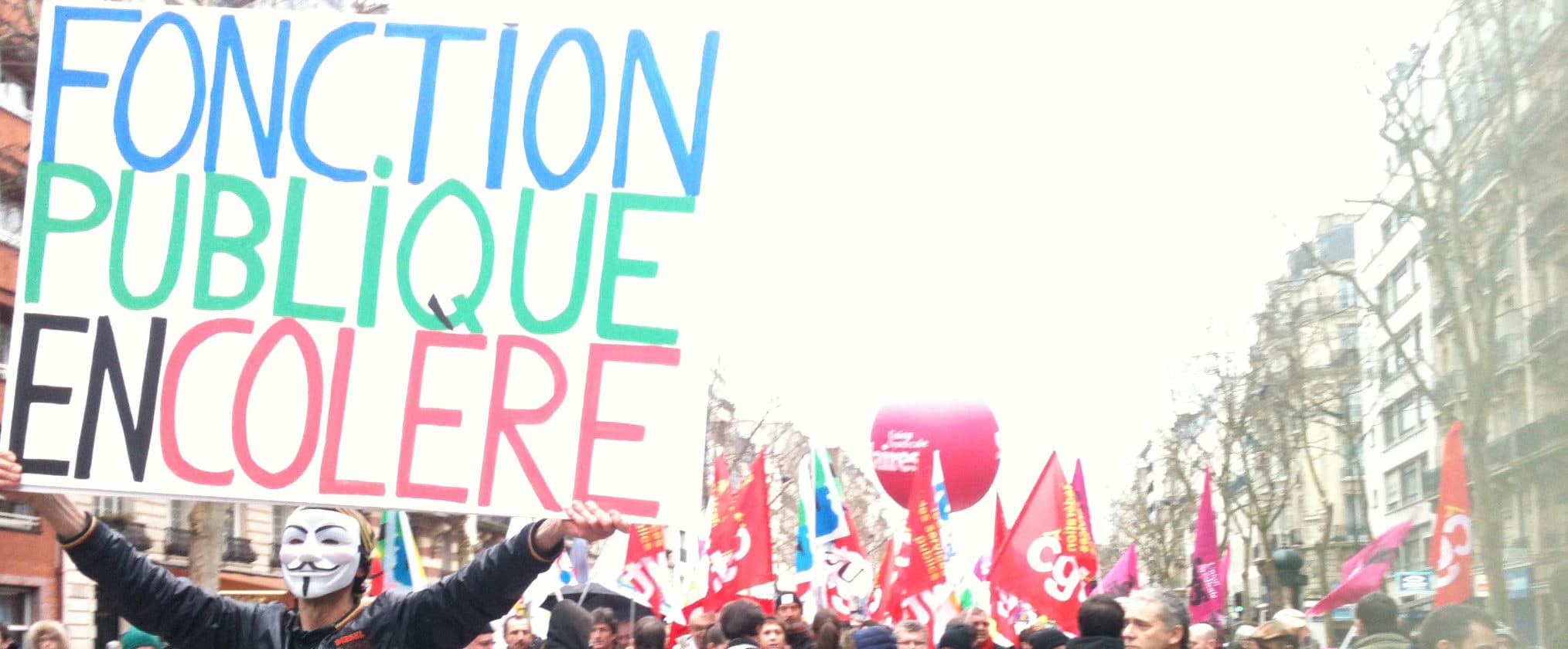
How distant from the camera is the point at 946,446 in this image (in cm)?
2253

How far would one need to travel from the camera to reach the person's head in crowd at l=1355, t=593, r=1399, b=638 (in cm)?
819

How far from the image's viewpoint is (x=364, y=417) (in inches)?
187

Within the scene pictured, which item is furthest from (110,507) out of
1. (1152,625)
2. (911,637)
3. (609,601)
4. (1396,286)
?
(1396,286)

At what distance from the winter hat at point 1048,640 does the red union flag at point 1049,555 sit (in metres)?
6.04

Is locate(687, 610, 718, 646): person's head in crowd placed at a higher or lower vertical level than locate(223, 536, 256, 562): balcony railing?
lower

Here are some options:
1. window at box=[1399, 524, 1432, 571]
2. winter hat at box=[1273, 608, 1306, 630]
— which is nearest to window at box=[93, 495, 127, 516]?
winter hat at box=[1273, 608, 1306, 630]

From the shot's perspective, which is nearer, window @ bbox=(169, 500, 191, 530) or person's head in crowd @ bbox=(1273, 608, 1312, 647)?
person's head in crowd @ bbox=(1273, 608, 1312, 647)

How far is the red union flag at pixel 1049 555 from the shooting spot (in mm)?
15133

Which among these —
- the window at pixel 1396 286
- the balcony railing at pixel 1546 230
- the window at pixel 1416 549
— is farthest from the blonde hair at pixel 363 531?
the window at pixel 1416 549

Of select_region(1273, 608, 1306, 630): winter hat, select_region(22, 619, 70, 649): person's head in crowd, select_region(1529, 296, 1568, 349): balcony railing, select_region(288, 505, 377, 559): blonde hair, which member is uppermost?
select_region(1529, 296, 1568, 349): balcony railing

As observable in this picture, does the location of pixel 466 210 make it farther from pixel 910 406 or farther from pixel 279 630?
pixel 910 406

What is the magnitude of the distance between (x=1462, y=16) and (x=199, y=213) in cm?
330

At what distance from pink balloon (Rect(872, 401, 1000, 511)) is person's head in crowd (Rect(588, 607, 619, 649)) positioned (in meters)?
10.6

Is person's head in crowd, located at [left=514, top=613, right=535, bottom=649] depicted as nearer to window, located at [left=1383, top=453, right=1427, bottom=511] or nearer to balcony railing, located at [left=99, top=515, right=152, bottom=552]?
balcony railing, located at [left=99, top=515, right=152, bottom=552]
